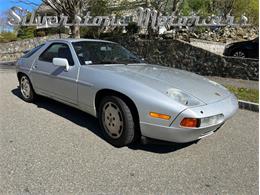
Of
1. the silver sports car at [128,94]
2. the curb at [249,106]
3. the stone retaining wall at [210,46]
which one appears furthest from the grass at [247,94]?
the stone retaining wall at [210,46]

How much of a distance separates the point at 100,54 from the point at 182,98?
1790 millimetres

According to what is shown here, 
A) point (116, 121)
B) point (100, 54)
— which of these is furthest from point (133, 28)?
point (116, 121)

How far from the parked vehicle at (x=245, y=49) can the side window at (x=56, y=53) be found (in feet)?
26.4

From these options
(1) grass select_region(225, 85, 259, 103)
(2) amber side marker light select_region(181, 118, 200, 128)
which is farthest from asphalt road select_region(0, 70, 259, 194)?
(1) grass select_region(225, 85, 259, 103)

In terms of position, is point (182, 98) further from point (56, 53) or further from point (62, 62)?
point (56, 53)

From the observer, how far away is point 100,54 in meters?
4.30

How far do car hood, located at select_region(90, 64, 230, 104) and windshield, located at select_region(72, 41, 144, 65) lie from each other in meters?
0.25

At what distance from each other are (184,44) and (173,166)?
7.16 meters

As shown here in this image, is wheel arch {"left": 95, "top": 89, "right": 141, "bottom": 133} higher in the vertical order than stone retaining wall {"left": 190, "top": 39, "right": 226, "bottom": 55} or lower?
higher

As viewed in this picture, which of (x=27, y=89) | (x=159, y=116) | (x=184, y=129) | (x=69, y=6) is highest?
(x=69, y=6)

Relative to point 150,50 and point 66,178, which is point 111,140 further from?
point 150,50

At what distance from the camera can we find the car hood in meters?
3.26

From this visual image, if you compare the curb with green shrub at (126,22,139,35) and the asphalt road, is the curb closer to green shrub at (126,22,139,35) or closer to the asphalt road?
the asphalt road

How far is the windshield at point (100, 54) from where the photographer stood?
411 cm
